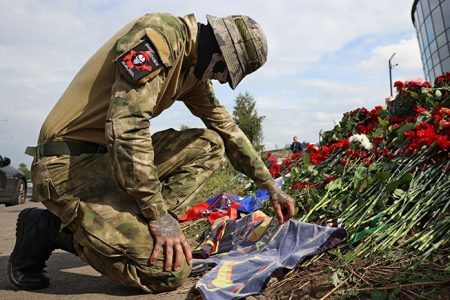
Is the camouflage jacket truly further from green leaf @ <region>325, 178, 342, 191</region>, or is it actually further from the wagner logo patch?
green leaf @ <region>325, 178, 342, 191</region>

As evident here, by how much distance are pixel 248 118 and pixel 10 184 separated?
19863 mm

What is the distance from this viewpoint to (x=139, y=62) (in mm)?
2410

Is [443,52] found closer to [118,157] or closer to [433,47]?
[433,47]

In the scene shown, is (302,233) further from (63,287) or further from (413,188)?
(63,287)

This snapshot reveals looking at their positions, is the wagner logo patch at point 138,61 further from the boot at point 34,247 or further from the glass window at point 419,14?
the glass window at point 419,14

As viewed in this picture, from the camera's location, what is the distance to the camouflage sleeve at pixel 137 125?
2.38m

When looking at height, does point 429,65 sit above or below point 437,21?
below

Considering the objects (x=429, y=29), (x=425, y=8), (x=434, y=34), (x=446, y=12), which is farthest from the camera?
(x=425, y=8)

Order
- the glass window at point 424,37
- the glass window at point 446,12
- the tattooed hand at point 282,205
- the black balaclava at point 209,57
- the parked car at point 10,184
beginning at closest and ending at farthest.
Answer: the black balaclava at point 209,57 < the tattooed hand at point 282,205 < the parked car at point 10,184 < the glass window at point 446,12 < the glass window at point 424,37

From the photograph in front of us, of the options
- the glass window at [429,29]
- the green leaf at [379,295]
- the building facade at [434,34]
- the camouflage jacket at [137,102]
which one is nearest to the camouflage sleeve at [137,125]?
the camouflage jacket at [137,102]

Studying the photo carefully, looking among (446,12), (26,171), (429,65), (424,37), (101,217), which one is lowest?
(101,217)

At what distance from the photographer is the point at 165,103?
2.93 meters

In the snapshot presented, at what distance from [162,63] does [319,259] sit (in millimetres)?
1386

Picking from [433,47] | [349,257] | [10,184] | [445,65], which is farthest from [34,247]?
[433,47]
